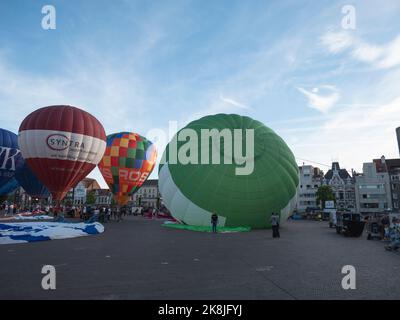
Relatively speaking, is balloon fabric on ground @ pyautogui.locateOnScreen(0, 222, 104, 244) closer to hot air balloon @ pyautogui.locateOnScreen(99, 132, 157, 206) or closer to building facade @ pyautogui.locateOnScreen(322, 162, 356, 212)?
hot air balloon @ pyautogui.locateOnScreen(99, 132, 157, 206)

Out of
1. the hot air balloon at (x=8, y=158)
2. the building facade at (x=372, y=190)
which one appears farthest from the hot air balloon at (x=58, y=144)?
→ the building facade at (x=372, y=190)

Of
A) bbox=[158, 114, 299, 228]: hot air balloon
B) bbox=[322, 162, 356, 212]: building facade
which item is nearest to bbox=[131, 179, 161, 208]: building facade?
bbox=[322, 162, 356, 212]: building facade

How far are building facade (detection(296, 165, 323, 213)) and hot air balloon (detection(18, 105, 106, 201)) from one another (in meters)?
65.3

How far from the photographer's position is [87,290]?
5691 mm

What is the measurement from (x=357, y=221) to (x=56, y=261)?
53.7 ft

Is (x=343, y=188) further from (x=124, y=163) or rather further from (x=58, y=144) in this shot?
(x=58, y=144)

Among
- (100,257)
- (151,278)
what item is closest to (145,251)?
(100,257)

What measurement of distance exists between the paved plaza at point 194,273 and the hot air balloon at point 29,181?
28228 millimetres

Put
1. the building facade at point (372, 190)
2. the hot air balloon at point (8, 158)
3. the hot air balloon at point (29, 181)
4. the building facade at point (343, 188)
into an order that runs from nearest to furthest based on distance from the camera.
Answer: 1. the hot air balloon at point (8, 158)
2. the hot air balloon at point (29, 181)
3. the building facade at point (372, 190)
4. the building facade at point (343, 188)

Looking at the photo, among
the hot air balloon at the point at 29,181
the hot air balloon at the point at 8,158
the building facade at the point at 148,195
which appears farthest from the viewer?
the building facade at the point at 148,195

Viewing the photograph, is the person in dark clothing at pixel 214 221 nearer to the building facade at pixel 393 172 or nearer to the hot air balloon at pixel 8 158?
the hot air balloon at pixel 8 158

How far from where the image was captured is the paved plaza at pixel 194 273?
18.2 feet
